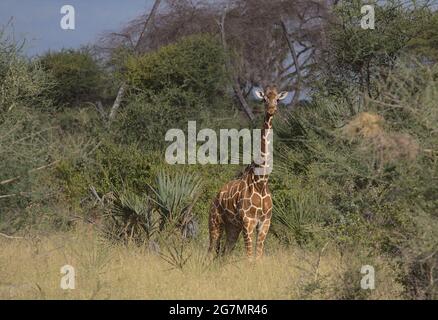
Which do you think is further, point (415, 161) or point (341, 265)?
point (341, 265)

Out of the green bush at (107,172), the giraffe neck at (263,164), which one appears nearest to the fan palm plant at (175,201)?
the giraffe neck at (263,164)

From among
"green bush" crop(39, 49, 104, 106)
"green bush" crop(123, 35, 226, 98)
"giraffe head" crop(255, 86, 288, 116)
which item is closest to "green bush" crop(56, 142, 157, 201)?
"giraffe head" crop(255, 86, 288, 116)

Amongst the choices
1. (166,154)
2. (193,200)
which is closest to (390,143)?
(193,200)

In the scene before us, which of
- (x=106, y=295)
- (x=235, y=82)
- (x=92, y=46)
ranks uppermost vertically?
(x=92, y=46)

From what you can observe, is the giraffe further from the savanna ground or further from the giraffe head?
the savanna ground

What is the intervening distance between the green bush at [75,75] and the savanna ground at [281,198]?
10470 millimetres

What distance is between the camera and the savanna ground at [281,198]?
321 inches

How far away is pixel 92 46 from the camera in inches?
1297

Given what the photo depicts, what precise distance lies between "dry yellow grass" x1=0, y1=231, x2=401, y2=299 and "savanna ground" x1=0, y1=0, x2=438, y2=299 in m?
0.02

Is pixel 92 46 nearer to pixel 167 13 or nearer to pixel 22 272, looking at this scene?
pixel 167 13

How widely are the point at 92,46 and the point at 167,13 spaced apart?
3.04 meters

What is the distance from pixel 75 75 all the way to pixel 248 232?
20.8 meters

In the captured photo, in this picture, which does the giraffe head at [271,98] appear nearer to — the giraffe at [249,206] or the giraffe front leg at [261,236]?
the giraffe at [249,206]

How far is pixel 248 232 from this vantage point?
10.7 meters
